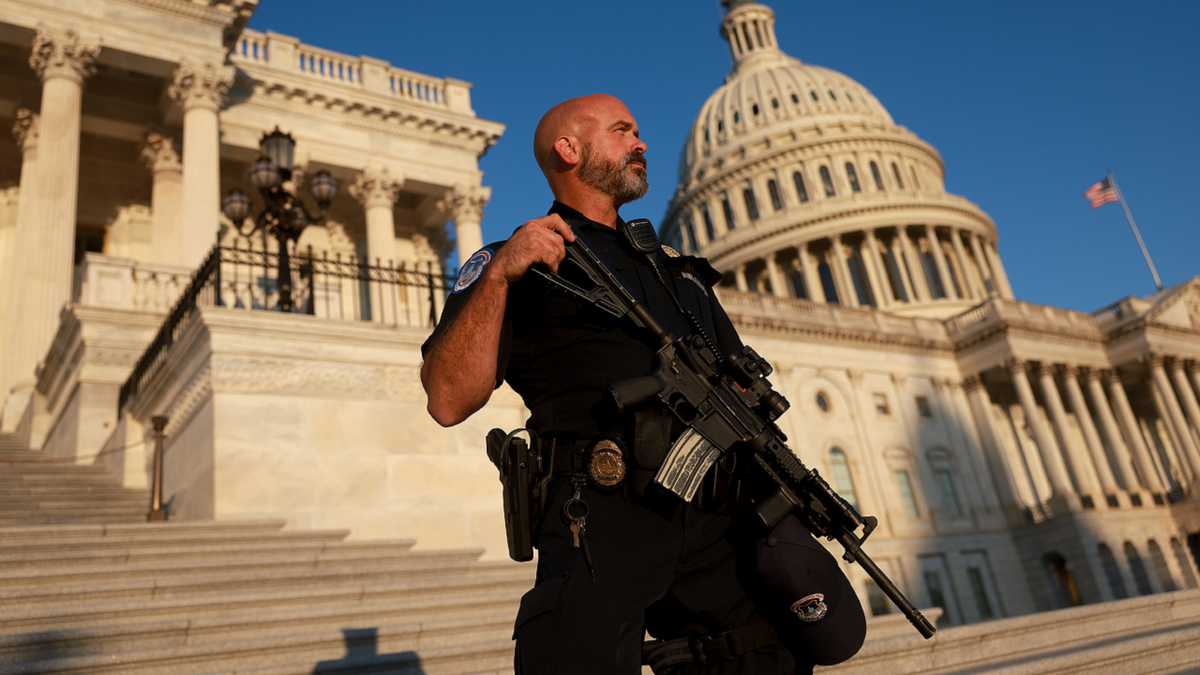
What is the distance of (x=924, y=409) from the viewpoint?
41531mm

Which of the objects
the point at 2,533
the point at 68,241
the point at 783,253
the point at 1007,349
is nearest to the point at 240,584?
the point at 2,533

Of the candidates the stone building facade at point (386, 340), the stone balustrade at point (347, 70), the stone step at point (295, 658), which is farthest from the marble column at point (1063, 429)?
the stone step at point (295, 658)

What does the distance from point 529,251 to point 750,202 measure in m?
74.5

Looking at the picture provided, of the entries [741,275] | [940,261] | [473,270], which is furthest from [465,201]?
[940,261]

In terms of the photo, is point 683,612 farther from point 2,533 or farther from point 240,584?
point 2,533

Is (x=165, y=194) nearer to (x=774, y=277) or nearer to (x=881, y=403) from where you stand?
(x=881, y=403)

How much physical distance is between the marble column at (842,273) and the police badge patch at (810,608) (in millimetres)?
63157

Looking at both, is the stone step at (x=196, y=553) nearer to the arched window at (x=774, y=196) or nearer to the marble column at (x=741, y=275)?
the marble column at (x=741, y=275)

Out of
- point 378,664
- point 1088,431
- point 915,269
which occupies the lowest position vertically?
point 378,664

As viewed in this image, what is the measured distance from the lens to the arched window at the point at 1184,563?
135 feet

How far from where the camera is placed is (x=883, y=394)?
131 feet

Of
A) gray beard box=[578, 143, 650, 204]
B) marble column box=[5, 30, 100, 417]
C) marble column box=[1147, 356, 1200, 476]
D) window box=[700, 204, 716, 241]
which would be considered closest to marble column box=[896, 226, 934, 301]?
window box=[700, 204, 716, 241]

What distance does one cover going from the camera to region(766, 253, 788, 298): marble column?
68062 millimetres

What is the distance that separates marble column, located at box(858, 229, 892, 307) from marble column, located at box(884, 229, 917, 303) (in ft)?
3.80
